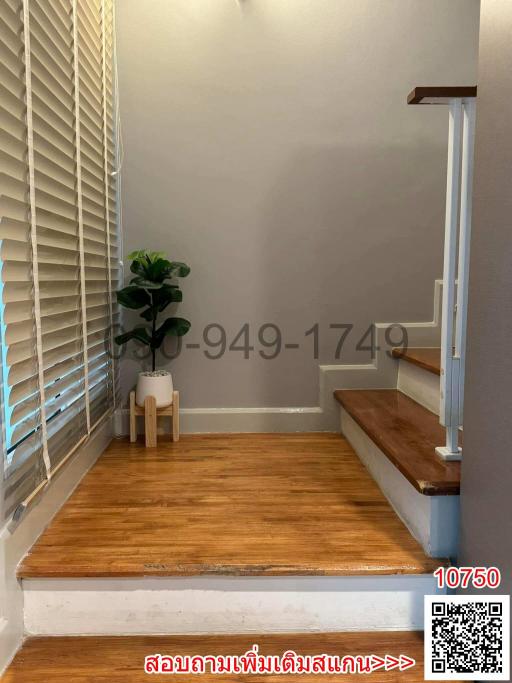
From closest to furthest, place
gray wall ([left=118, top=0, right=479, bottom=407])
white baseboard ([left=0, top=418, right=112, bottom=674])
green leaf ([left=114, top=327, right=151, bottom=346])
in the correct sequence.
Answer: white baseboard ([left=0, top=418, right=112, bottom=674]) < green leaf ([left=114, top=327, right=151, bottom=346]) < gray wall ([left=118, top=0, right=479, bottom=407])

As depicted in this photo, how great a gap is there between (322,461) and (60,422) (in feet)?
3.69

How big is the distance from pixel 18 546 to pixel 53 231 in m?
1.01

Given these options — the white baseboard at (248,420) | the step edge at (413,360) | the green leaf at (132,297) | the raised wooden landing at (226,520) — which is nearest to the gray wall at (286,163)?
the white baseboard at (248,420)

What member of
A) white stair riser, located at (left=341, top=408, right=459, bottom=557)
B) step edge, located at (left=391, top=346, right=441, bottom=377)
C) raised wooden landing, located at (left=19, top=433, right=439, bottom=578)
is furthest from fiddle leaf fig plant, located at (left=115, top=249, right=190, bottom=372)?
white stair riser, located at (left=341, top=408, right=459, bottom=557)

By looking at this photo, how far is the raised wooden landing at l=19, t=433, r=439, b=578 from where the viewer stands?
145 cm

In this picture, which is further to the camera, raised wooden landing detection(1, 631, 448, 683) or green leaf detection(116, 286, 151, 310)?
green leaf detection(116, 286, 151, 310)

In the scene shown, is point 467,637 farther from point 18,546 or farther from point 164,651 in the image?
point 18,546

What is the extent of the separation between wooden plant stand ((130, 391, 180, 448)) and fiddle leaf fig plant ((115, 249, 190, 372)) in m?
0.18

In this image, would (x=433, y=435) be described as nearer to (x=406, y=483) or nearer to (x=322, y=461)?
(x=406, y=483)

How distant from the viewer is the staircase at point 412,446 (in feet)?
4.94

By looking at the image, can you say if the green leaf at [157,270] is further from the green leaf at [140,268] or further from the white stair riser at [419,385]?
the white stair riser at [419,385]

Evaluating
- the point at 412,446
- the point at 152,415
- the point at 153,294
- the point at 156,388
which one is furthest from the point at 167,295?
the point at 412,446

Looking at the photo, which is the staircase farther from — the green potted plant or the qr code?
the green potted plant

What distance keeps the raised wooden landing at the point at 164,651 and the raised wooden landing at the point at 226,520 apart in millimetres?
178
